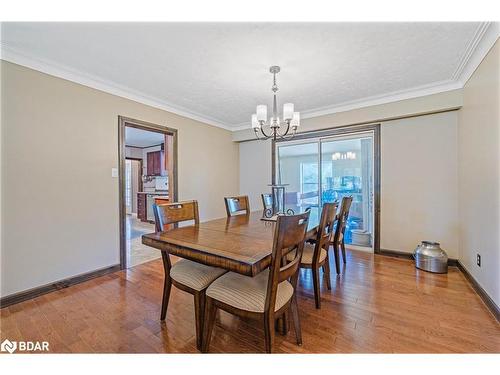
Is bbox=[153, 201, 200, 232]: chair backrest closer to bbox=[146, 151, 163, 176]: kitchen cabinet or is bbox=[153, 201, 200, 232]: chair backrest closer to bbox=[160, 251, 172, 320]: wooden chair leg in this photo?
bbox=[160, 251, 172, 320]: wooden chair leg

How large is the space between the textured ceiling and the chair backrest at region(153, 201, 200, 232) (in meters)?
1.43

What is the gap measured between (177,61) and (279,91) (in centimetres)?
137

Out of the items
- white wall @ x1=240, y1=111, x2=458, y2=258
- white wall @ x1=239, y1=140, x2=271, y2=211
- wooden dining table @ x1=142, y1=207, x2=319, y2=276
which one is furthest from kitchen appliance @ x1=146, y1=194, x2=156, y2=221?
white wall @ x1=240, y1=111, x2=458, y2=258

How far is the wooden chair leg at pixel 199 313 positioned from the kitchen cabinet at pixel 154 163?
228 inches

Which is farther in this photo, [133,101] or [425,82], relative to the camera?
[133,101]

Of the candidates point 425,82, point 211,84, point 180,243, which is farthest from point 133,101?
point 425,82

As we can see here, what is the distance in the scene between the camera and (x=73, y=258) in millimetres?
2387

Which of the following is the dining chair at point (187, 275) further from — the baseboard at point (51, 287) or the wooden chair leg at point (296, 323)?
the baseboard at point (51, 287)

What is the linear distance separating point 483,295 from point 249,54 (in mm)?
3114

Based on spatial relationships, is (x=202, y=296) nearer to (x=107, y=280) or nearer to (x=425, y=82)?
(x=107, y=280)

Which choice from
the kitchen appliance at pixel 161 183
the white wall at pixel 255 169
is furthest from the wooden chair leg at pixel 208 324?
the kitchen appliance at pixel 161 183

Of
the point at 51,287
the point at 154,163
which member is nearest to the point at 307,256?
the point at 51,287

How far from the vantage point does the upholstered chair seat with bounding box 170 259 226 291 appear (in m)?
1.49

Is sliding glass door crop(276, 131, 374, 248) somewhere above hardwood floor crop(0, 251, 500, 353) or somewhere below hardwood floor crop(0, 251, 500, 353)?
above
